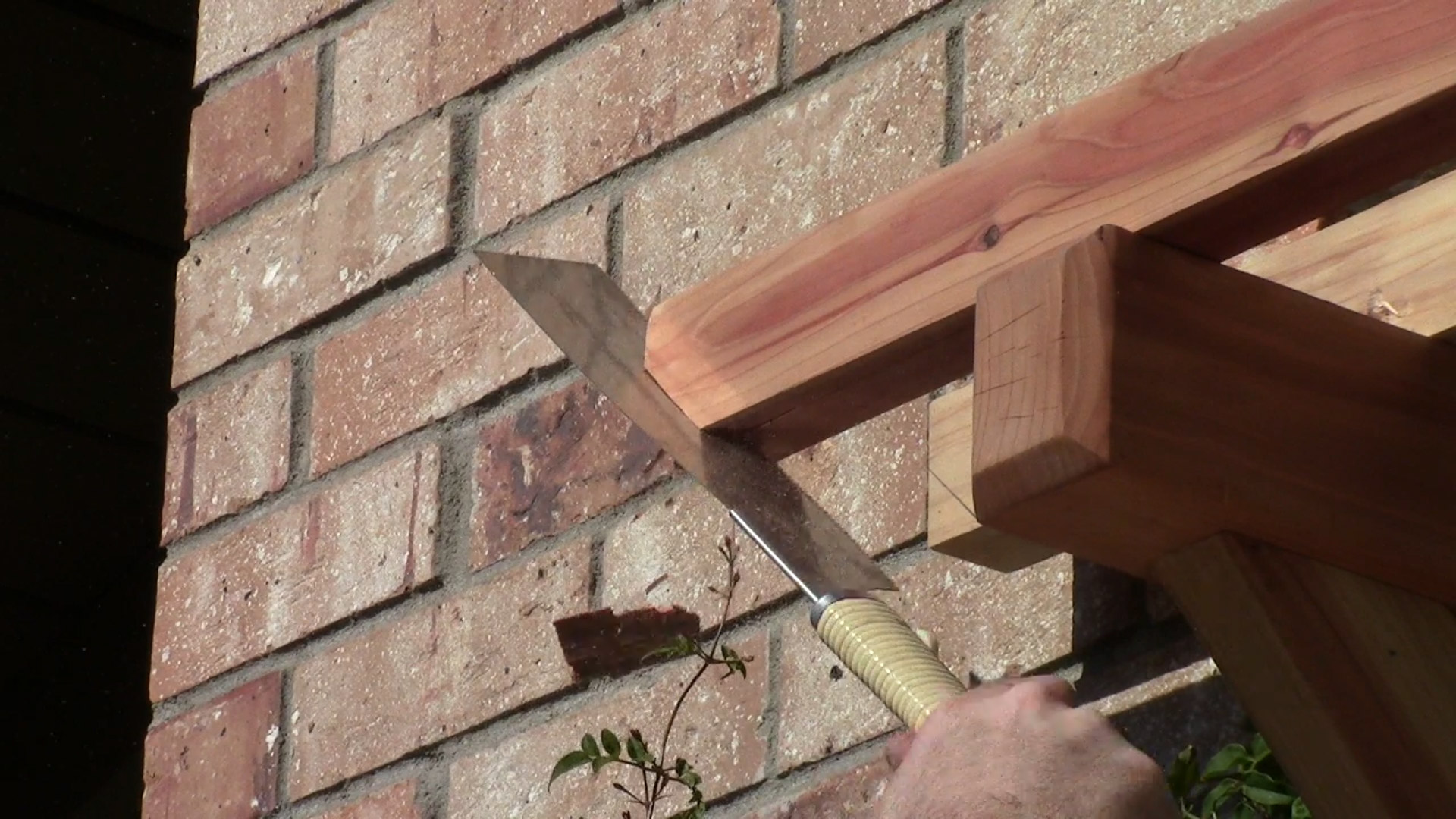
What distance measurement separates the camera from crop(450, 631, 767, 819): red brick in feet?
4.26

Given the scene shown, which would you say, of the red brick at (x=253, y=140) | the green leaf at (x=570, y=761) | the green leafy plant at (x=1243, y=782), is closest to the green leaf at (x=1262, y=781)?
the green leafy plant at (x=1243, y=782)

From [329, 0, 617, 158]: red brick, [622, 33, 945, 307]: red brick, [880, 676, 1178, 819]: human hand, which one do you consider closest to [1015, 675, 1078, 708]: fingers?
[880, 676, 1178, 819]: human hand

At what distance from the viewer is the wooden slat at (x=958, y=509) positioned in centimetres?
111

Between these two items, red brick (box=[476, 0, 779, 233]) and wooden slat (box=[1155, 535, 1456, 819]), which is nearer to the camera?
wooden slat (box=[1155, 535, 1456, 819])

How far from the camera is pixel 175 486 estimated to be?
5.65 feet

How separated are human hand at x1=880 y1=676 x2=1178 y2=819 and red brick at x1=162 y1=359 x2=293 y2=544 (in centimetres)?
91

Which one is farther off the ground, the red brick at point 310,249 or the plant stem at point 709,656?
the red brick at point 310,249

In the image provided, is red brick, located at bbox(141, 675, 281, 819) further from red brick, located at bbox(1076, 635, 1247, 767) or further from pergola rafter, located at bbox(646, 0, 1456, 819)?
pergola rafter, located at bbox(646, 0, 1456, 819)

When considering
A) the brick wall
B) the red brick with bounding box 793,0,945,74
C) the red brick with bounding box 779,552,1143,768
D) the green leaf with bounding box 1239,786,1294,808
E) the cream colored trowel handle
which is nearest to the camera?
the cream colored trowel handle

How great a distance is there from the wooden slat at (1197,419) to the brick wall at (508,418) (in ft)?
0.89

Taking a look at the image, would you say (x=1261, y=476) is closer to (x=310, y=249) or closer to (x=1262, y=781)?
(x=1262, y=781)

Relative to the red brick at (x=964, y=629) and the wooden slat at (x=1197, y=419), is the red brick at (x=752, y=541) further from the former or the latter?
the wooden slat at (x=1197, y=419)

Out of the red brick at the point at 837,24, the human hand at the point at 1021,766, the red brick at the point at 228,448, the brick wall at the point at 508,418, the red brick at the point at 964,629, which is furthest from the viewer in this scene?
the red brick at the point at 228,448

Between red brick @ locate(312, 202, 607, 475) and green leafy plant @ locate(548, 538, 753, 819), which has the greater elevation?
red brick @ locate(312, 202, 607, 475)
